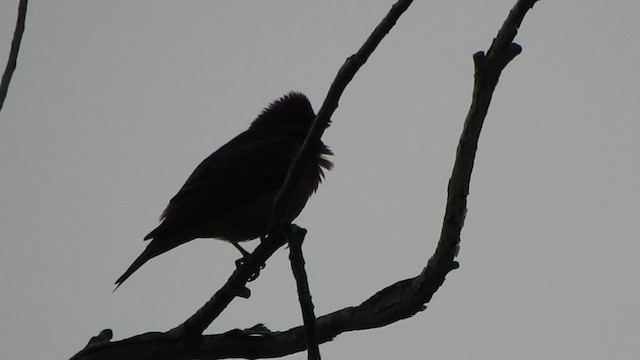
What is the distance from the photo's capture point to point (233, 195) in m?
6.67

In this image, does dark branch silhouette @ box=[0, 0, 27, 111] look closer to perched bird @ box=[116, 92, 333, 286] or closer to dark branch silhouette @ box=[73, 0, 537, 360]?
dark branch silhouette @ box=[73, 0, 537, 360]

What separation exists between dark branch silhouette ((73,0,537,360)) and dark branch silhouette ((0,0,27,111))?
134cm

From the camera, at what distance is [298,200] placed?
6719 millimetres

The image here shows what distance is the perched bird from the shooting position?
20.9 ft

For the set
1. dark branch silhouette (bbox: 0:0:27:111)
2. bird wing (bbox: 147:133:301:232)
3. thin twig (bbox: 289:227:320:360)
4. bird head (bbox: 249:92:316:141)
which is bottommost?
thin twig (bbox: 289:227:320:360)

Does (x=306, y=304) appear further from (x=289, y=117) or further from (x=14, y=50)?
(x=289, y=117)

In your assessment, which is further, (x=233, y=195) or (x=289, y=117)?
(x=289, y=117)

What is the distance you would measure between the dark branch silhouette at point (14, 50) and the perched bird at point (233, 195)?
258 centimetres

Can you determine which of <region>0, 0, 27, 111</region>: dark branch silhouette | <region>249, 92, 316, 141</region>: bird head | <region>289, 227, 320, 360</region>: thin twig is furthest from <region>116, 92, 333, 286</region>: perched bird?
<region>0, 0, 27, 111</region>: dark branch silhouette

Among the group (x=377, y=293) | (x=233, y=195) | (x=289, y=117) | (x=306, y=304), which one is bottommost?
(x=306, y=304)

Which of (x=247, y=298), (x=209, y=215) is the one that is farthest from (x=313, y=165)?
(x=247, y=298)

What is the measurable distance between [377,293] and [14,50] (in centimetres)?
217

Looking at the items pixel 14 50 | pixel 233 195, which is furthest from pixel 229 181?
pixel 14 50

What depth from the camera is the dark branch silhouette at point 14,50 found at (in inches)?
140
